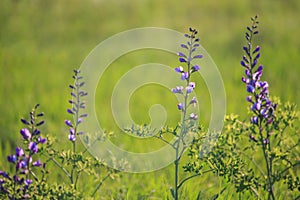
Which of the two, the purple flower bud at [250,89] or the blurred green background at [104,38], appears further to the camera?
the blurred green background at [104,38]

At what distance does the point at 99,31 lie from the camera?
38.0ft

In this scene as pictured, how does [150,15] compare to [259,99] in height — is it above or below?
above

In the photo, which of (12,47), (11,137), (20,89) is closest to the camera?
(11,137)

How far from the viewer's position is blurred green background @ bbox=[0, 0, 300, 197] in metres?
6.88

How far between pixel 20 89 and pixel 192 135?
16.5 ft

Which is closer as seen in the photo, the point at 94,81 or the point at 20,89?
the point at 20,89

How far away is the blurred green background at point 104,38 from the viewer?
688cm

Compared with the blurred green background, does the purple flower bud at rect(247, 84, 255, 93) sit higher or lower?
lower

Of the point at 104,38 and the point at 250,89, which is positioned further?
the point at 104,38

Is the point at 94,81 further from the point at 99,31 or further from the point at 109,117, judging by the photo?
the point at 99,31

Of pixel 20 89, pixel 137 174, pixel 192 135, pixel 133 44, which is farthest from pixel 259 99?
pixel 133 44

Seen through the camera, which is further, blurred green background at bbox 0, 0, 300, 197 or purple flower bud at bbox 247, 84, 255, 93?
blurred green background at bbox 0, 0, 300, 197

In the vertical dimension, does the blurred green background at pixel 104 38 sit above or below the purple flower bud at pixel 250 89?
above

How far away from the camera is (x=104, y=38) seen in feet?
36.9
